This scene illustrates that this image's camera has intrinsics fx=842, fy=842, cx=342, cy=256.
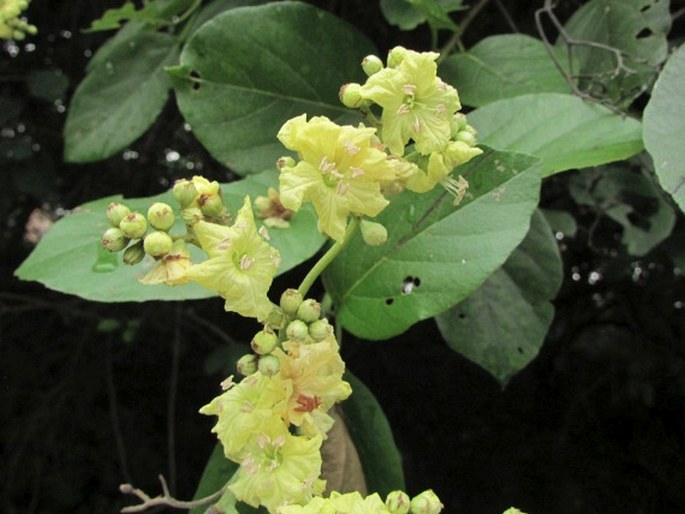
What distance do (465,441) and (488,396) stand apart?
0.18 metres

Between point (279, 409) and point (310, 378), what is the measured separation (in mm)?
35

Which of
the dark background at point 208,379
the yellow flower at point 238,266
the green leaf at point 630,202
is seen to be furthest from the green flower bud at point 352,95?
the dark background at point 208,379

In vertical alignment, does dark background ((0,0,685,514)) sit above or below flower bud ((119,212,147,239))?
below

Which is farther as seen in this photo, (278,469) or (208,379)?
(208,379)

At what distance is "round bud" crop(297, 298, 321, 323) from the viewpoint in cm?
65

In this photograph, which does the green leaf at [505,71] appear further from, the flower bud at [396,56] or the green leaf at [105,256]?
the flower bud at [396,56]

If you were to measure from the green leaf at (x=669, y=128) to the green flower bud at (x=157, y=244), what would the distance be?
42 cm

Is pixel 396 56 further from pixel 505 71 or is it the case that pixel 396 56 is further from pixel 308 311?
pixel 505 71

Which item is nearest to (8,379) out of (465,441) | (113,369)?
(113,369)

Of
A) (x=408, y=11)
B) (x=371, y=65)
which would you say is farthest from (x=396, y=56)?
(x=408, y=11)

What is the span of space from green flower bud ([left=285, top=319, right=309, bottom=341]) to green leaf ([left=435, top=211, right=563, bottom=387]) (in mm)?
405

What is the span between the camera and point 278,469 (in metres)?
0.67

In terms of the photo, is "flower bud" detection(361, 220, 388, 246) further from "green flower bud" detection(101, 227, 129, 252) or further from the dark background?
the dark background

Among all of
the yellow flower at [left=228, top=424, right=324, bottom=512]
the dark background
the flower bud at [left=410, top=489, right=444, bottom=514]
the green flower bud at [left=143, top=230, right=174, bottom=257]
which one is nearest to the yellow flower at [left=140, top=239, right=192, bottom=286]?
the green flower bud at [left=143, top=230, right=174, bottom=257]
